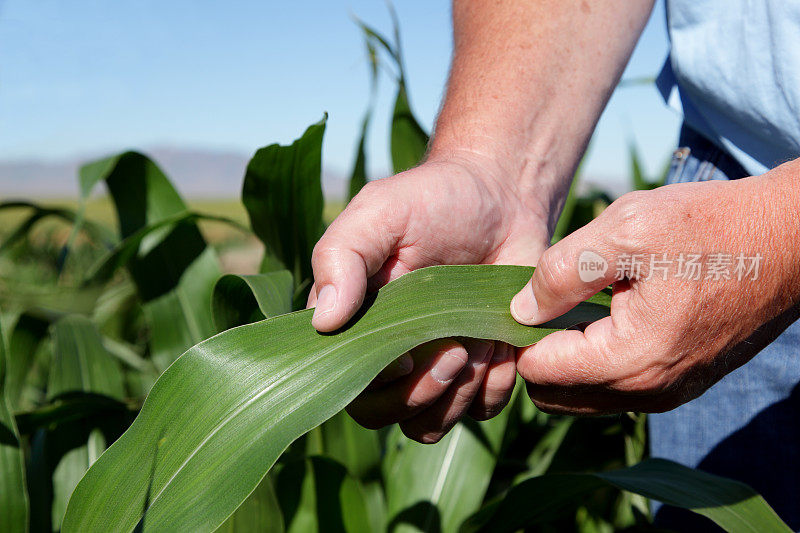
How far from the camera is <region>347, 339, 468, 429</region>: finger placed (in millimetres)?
656

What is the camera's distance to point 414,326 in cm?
58

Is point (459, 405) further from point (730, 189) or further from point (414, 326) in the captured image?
point (730, 189)

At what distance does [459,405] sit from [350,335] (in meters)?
0.21

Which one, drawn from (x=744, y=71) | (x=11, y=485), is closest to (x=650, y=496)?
(x=744, y=71)

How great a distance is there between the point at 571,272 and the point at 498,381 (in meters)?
0.20

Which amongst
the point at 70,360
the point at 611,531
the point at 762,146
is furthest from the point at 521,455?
the point at 70,360

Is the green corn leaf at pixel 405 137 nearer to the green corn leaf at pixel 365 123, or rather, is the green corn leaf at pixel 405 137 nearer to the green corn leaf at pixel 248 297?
the green corn leaf at pixel 365 123

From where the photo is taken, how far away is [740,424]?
91 cm

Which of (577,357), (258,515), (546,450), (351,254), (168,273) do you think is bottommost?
(546,450)

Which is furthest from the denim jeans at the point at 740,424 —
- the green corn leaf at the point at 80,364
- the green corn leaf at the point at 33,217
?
the green corn leaf at the point at 33,217

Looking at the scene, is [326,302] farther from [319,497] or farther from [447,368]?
[319,497]

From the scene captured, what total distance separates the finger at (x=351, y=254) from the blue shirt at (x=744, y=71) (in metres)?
0.47

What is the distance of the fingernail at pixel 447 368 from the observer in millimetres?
653

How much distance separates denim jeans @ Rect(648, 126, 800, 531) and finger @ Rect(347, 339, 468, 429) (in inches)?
18.6
